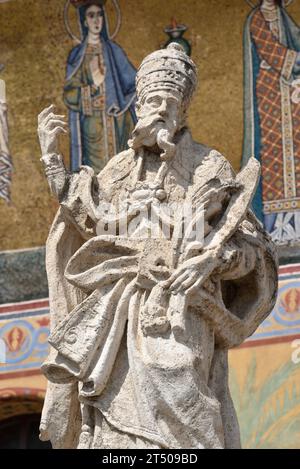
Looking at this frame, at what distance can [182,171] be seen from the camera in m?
8.90

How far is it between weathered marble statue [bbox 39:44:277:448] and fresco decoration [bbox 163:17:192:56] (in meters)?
5.63

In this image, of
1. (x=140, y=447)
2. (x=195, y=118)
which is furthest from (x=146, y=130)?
(x=195, y=118)

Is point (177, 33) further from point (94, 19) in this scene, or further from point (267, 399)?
point (267, 399)

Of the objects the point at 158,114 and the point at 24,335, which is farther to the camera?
the point at 24,335

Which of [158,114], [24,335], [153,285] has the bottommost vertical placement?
[24,335]

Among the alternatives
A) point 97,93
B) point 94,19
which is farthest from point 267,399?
point 94,19

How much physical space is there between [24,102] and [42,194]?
2.58 ft

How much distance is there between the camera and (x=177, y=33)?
14773mm

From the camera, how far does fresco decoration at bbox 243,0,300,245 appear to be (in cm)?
1420

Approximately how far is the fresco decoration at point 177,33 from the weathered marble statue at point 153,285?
5.63 metres

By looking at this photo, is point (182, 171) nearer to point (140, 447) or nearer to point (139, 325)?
point (139, 325)

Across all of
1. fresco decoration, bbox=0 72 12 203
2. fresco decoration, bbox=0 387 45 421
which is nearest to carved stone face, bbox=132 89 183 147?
fresco decoration, bbox=0 387 45 421

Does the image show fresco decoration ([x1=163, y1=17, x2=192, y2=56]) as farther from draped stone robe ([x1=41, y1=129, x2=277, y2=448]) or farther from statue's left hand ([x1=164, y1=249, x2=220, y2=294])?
statue's left hand ([x1=164, y1=249, x2=220, y2=294])

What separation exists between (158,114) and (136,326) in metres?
1.06
